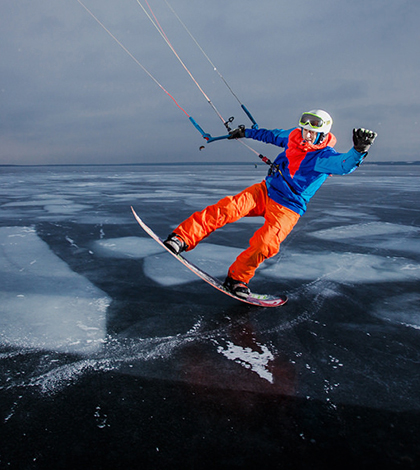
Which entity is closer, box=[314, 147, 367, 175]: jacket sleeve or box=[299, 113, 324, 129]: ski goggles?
box=[314, 147, 367, 175]: jacket sleeve

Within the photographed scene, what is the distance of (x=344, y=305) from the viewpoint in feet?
9.75

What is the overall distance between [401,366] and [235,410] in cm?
110

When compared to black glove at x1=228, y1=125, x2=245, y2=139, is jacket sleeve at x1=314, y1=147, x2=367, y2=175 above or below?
below

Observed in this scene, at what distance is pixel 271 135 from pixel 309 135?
0.56m

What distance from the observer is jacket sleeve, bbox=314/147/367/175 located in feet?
8.25

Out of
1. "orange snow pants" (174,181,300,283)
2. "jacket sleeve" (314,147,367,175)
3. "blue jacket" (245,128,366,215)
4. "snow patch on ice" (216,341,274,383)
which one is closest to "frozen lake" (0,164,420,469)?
"snow patch on ice" (216,341,274,383)

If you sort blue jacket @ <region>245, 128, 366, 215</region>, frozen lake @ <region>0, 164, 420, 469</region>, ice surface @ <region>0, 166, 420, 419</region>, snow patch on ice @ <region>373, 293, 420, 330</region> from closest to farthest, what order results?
1. frozen lake @ <region>0, 164, 420, 469</region>
2. ice surface @ <region>0, 166, 420, 419</region>
3. snow patch on ice @ <region>373, 293, 420, 330</region>
4. blue jacket @ <region>245, 128, 366, 215</region>

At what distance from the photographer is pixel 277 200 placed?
10.2 ft

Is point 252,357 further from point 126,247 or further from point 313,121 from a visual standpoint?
point 126,247

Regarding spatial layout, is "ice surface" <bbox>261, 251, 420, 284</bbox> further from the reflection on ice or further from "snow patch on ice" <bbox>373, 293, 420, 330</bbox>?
the reflection on ice

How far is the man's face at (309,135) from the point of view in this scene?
291 cm

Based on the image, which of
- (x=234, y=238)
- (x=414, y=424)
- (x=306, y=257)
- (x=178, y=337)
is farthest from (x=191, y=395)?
(x=234, y=238)

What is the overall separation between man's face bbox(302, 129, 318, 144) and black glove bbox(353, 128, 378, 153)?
0.48m

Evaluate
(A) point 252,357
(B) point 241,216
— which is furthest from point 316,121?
(A) point 252,357
